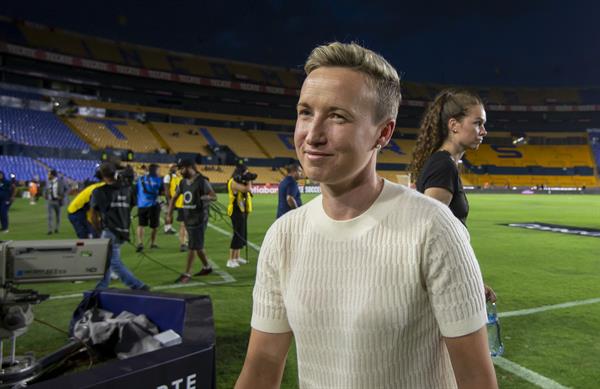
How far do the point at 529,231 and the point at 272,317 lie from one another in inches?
580

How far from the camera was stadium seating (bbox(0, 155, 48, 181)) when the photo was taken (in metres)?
32.7

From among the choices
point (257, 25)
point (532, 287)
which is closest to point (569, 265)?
point (532, 287)

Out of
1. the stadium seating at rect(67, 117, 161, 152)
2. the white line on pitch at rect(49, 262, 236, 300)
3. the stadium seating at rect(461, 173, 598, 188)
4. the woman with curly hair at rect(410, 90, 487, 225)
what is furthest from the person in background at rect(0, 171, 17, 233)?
the stadium seating at rect(461, 173, 598, 188)

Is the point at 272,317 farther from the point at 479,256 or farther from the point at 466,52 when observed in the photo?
the point at 466,52

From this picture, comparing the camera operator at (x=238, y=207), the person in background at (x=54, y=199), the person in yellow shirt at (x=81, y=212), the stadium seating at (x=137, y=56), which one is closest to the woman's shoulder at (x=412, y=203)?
the person in yellow shirt at (x=81, y=212)

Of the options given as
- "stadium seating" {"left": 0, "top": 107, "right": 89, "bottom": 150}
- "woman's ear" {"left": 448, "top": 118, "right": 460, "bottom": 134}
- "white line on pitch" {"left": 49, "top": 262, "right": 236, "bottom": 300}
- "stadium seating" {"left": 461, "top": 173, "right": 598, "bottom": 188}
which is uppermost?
"stadium seating" {"left": 0, "top": 107, "right": 89, "bottom": 150}

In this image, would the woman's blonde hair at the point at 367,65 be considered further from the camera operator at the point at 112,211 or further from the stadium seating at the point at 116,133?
the stadium seating at the point at 116,133

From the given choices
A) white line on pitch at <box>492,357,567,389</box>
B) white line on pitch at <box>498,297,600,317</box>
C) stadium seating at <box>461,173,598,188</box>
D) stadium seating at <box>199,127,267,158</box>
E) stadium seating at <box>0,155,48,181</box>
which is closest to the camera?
white line on pitch at <box>492,357,567,389</box>

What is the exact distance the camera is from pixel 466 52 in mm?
85562

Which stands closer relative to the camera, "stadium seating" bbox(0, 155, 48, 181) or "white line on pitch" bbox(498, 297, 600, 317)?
"white line on pitch" bbox(498, 297, 600, 317)

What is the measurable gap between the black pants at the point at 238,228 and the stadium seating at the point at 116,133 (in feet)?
120

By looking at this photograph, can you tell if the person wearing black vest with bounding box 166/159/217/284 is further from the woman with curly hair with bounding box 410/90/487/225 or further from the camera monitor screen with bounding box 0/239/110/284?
the woman with curly hair with bounding box 410/90/487/225

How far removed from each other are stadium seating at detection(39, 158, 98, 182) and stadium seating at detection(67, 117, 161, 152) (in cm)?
483

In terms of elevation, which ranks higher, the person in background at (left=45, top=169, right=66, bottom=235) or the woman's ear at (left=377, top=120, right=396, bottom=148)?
the woman's ear at (left=377, top=120, right=396, bottom=148)
